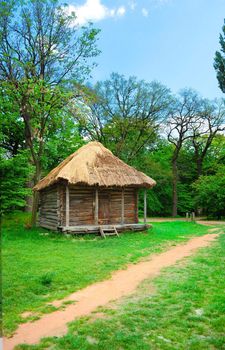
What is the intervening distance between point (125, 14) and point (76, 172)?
13090 mm

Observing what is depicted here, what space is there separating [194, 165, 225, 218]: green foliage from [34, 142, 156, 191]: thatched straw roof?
15251mm

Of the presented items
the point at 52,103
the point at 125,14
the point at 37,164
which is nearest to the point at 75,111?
the point at 52,103

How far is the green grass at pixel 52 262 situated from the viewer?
23.0ft

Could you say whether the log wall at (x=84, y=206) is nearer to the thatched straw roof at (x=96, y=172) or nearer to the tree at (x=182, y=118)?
the thatched straw roof at (x=96, y=172)

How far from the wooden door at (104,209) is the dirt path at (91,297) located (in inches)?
301

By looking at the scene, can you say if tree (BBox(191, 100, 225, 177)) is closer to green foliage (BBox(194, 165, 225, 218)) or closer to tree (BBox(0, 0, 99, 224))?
green foliage (BBox(194, 165, 225, 218))

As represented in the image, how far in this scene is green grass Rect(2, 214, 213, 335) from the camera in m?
7.02

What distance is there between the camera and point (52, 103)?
20062 mm

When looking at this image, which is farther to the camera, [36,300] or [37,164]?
[37,164]

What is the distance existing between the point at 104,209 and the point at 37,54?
10.7 metres

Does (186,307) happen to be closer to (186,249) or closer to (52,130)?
(186,249)

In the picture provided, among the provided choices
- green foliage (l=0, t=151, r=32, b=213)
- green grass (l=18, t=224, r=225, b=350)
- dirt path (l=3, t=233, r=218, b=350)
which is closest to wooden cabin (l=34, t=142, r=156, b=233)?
green foliage (l=0, t=151, r=32, b=213)

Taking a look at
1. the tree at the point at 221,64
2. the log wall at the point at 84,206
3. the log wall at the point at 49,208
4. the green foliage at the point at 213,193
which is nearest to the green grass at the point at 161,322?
Result: the tree at the point at 221,64

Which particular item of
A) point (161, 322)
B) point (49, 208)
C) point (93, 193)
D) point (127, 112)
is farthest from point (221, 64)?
point (127, 112)
